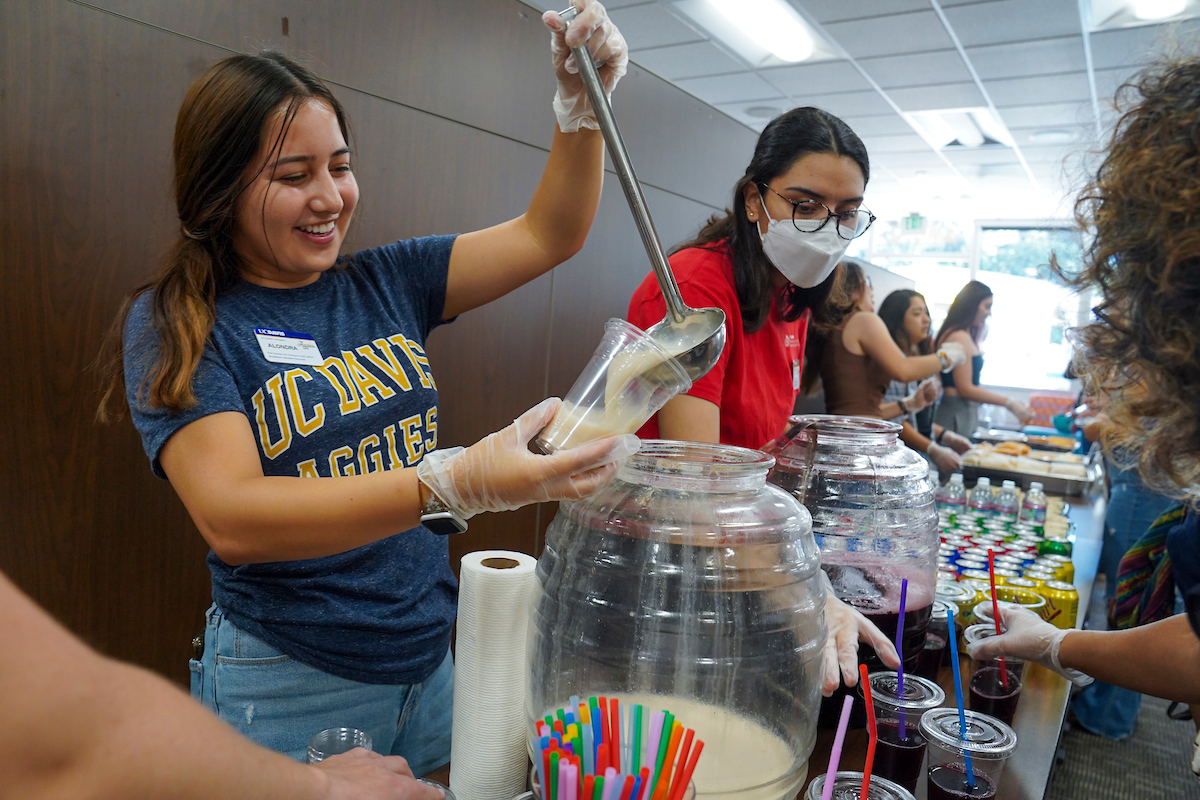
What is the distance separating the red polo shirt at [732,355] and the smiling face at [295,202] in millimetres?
562

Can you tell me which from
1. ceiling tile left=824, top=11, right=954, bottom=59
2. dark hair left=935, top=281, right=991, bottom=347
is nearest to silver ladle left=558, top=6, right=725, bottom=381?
dark hair left=935, top=281, right=991, bottom=347

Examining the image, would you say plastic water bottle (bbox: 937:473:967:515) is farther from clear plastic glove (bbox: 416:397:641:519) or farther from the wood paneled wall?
clear plastic glove (bbox: 416:397:641:519)

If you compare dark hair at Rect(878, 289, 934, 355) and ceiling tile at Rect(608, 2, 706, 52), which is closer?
dark hair at Rect(878, 289, 934, 355)

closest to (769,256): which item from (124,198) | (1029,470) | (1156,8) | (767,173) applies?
(767,173)

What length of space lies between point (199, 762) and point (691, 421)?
981mm

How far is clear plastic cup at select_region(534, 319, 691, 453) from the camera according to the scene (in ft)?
2.73

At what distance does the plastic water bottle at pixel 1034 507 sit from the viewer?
255cm

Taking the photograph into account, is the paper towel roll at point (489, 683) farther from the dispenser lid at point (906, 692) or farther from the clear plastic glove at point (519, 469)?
the dispenser lid at point (906, 692)

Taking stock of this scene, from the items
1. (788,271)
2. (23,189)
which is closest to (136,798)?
(788,271)

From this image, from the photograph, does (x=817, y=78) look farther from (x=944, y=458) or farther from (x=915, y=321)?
(x=944, y=458)

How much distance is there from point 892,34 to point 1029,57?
1.04 meters

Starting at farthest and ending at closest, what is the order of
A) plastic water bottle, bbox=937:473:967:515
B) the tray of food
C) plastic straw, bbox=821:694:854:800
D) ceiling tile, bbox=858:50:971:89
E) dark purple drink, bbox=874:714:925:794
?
1. ceiling tile, bbox=858:50:971:89
2. the tray of food
3. plastic water bottle, bbox=937:473:967:515
4. dark purple drink, bbox=874:714:925:794
5. plastic straw, bbox=821:694:854:800

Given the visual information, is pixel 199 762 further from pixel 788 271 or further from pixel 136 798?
pixel 788 271

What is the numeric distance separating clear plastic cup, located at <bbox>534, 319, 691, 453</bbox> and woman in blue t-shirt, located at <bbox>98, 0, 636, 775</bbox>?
4 cm
